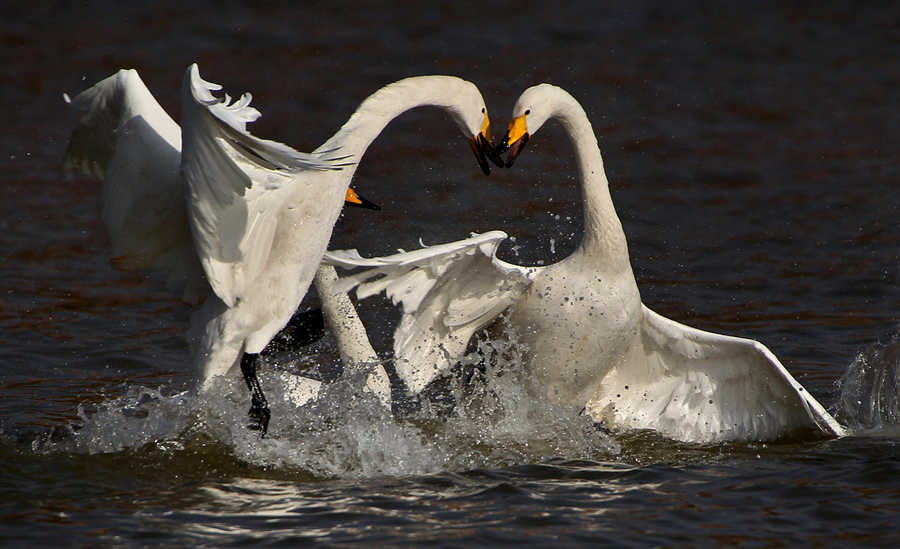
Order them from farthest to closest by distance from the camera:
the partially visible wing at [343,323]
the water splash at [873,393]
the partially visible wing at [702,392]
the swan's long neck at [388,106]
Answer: the partially visible wing at [343,323]
the water splash at [873,393]
the partially visible wing at [702,392]
the swan's long neck at [388,106]

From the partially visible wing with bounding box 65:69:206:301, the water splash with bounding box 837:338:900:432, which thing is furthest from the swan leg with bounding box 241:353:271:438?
the water splash with bounding box 837:338:900:432

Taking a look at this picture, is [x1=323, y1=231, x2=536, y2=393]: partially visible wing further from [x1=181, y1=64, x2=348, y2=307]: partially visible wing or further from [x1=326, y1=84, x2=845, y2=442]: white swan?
[x1=181, y1=64, x2=348, y2=307]: partially visible wing

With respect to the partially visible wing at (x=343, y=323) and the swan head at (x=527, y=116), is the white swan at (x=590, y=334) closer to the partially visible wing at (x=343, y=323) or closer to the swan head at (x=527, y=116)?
the swan head at (x=527, y=116)

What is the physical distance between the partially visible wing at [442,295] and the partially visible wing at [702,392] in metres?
0.91

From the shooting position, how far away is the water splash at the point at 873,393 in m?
8.24

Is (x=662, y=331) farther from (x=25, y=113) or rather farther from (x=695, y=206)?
(x=25, y=113)

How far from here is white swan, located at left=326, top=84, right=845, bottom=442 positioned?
7828 mm

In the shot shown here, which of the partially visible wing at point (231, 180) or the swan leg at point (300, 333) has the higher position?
the partially visible wing at point (231, 180)

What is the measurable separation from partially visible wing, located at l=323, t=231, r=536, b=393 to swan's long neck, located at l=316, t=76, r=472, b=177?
643mm

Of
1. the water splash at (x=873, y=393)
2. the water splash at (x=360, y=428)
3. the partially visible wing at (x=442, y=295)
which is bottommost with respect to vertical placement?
the water splash at (x=360, y=428)

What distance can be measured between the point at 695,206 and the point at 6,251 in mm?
6644

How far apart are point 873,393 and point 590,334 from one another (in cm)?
181

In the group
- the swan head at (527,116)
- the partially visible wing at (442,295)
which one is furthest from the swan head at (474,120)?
the partially visible wing at (442,295)

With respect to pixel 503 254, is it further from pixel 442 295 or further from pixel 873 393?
pixel 873 393
